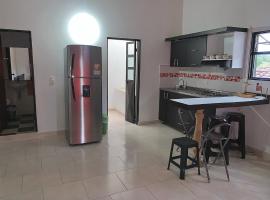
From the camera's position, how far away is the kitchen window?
11.2ft

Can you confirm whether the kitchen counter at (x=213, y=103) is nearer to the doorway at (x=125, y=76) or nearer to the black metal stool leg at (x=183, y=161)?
the black metal stool leg at (x=183, y=161)

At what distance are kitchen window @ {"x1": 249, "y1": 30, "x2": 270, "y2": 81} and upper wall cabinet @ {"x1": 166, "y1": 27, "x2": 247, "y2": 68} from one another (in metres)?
0.17

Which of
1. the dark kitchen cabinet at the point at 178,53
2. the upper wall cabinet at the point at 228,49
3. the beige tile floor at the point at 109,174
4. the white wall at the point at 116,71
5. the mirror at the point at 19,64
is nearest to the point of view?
the beige tile floor at the point at 109,174

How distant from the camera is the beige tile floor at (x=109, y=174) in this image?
2.47 meters

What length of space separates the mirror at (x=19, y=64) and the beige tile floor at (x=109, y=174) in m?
1.22

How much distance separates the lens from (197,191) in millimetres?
2539

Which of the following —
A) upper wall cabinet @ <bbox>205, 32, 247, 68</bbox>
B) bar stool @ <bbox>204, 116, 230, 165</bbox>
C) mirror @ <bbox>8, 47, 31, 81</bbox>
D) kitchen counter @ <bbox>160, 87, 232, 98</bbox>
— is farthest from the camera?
mirror @ <bbox>8, 47, 31, 81</bbox>

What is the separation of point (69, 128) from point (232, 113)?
2.71 metres

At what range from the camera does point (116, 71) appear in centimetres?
675

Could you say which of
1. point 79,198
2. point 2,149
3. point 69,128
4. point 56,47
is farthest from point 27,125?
point 79,198

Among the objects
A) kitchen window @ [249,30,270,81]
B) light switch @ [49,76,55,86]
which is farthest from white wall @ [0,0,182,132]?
kitchen window @ [249,30,270,81]

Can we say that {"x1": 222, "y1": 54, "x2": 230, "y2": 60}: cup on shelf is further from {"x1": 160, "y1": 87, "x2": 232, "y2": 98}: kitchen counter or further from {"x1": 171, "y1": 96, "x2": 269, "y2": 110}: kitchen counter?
{"x1": 171, "y1": 96, "x2": 269, "y2": 110}: kitchen counter

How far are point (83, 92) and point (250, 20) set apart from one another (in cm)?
297

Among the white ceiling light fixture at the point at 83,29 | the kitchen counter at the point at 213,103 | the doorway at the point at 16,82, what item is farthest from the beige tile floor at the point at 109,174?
the white ceiling light fixture at the point at 83,29
